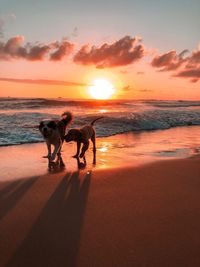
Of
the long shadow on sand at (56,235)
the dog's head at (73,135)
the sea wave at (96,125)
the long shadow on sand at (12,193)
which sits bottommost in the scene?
the sea wave at (96,125)

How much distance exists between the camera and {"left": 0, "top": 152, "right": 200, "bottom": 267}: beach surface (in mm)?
3533

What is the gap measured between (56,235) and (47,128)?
4601 mm

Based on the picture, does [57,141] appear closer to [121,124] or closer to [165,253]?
[165,253]

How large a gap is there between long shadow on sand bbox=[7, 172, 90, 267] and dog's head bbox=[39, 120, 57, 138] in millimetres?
2843

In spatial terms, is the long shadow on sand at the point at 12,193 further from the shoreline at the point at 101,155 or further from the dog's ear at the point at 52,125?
the dog's ear at the point at 52,125

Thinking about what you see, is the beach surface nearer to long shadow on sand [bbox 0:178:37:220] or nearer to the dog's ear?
long shadow on sand [bbox 0:178:37:220]

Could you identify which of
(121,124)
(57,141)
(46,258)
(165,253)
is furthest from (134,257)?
(121,124)

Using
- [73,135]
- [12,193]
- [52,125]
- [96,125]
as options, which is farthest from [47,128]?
[96,125]

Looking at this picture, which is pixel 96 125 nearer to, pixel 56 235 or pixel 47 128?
pixel 47 128

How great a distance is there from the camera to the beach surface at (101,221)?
139 inches

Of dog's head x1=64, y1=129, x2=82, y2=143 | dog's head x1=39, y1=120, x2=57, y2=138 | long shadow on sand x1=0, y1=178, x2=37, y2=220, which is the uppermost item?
dog's head x1=39, y1=120, x2=57, y2=138

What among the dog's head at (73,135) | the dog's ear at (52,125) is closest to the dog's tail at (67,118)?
the dog's head at (73,135)

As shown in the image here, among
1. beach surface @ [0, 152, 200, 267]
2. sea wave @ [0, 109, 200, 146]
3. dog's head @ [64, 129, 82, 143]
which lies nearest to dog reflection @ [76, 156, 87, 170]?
dog's head @ [64, 129, 82, 143]

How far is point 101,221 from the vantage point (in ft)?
14.5
